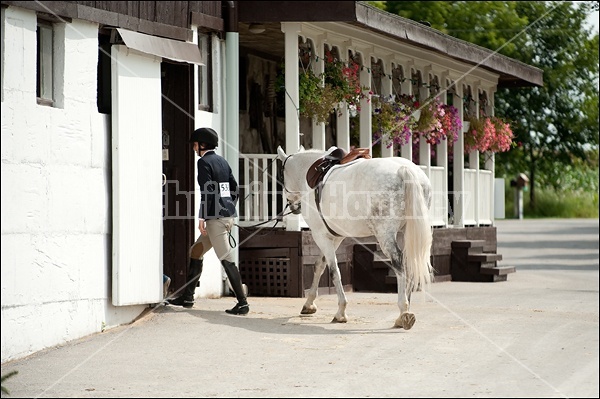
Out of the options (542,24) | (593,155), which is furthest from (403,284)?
(593,155)

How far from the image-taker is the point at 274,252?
16547 mm

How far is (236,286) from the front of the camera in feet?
44.7

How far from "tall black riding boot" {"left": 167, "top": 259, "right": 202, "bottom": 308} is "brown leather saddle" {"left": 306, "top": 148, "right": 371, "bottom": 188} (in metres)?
1.57

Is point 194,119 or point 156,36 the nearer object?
point 156,36

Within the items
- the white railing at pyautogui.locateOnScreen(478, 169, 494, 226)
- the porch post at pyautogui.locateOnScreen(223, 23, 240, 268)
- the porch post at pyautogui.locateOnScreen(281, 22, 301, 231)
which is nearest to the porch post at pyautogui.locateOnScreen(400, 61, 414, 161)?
the porch post at pyautogui.locateOnScreen(281, 22, 301, 231)

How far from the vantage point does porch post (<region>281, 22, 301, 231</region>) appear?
1631 cm

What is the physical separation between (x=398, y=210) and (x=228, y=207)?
184cm

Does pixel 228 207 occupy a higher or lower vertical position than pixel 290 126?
lower

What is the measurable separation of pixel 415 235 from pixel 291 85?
13.7 ft

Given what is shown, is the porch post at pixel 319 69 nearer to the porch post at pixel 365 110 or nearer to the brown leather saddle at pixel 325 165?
the porch post at pixel 365 110

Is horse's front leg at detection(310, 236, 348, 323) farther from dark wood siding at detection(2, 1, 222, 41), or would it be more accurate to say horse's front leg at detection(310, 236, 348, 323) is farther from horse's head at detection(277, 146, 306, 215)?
dark wood siding at detection(2, 1, 222, 41)

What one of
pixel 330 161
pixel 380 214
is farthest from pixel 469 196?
pixel 380 214

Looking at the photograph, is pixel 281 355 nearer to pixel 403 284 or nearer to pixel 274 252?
pixel 403 284

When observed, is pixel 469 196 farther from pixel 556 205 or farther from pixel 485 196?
pixel 556 205
